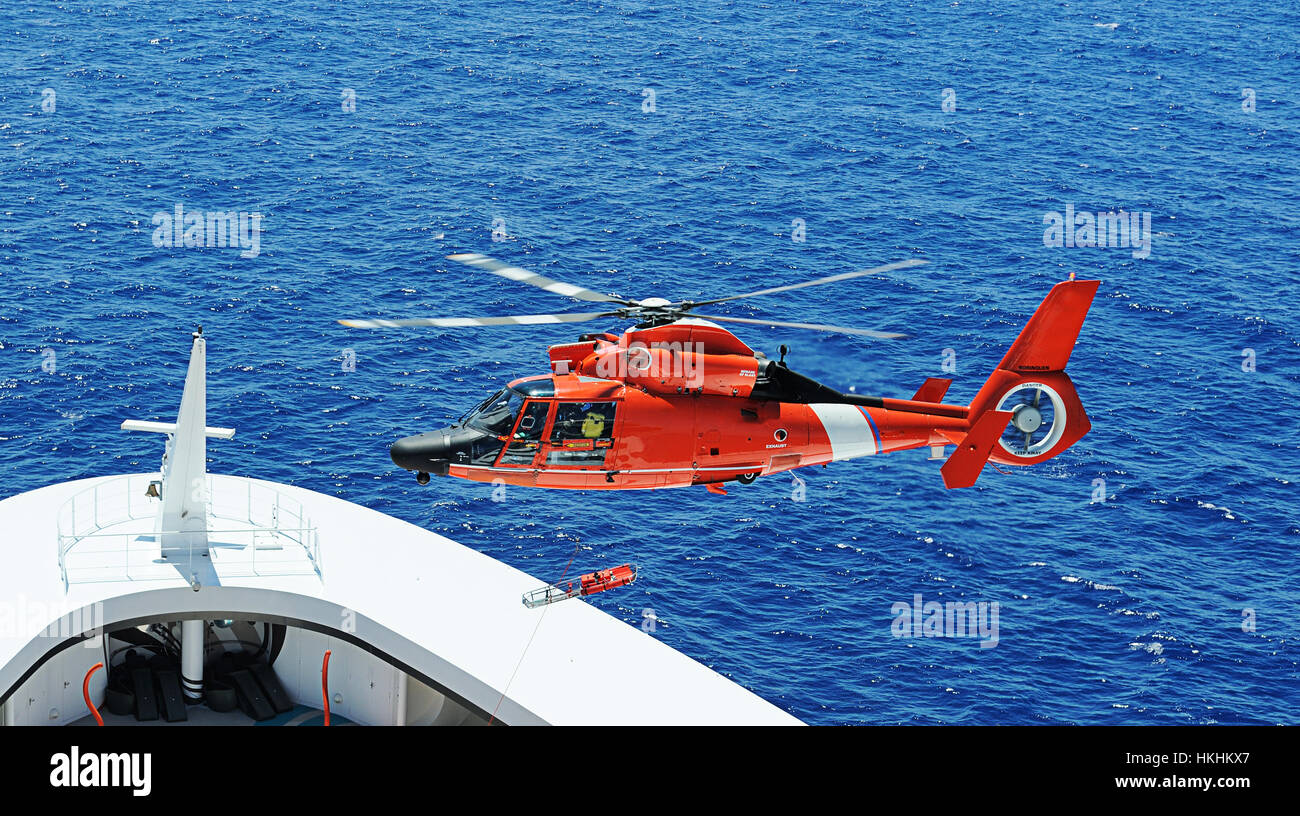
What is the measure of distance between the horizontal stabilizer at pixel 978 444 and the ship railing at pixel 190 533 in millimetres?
19645

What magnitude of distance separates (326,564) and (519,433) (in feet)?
22.0

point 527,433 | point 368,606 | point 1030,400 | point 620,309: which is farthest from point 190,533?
point 1030,400

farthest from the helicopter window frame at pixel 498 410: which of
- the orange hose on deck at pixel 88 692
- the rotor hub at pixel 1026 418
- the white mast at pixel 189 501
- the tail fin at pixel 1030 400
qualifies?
the rotor hub at pixel 1026 418

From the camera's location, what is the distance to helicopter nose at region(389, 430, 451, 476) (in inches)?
1748

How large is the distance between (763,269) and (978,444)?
79.2 metres

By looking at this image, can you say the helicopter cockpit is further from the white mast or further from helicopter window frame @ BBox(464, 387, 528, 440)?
the white mast

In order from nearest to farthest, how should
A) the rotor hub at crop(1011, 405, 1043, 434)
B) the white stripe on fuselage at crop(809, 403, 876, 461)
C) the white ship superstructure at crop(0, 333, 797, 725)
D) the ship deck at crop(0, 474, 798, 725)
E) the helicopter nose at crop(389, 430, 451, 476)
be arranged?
the ship deck at crop(0, 474, 798, 725)
the white ship superstructure at crop(0, 333, 797, 725)
the helicopter nose at crop(389, 430, 451, 476)
the white stripe on fuselage at crop(809, 403, 876, 461)
the rotor hub at crop(1011, 405, 1043, 434)

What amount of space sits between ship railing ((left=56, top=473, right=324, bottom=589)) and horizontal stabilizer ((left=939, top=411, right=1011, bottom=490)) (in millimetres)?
19645

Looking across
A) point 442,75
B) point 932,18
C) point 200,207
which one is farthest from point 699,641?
point 932,18

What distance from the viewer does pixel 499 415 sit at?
44812 millimetres

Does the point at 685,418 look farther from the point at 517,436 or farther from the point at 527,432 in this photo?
the point at 517,436

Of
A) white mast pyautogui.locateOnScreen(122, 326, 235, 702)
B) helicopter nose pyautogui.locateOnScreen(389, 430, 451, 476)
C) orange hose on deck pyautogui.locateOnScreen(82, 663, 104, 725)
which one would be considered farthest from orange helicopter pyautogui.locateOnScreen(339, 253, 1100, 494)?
orange hose on deck pyautogui.locateOnScreen(82, 663, 104, 725)

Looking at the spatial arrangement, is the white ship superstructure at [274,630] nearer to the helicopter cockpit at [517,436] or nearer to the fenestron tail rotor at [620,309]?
the helicopter cockpit at [517,436]

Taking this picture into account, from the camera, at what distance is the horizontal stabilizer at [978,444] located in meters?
47.2
